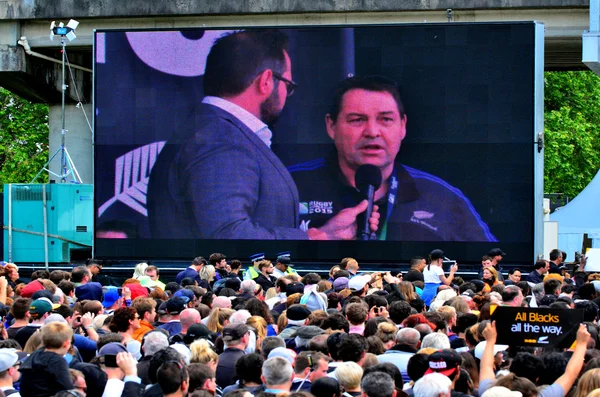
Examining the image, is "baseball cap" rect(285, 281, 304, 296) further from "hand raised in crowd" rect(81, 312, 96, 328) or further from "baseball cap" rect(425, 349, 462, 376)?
"baseball cap" rect(425, 349, 462, 376)

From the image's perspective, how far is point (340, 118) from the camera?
64.4 ft

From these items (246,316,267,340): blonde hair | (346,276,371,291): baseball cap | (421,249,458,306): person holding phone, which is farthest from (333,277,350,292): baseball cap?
(246,316,267,340): blonde hair

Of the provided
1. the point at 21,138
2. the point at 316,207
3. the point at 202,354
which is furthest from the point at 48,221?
the point at 21,138

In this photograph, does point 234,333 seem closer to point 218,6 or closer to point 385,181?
point 385,181

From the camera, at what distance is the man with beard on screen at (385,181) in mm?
19297

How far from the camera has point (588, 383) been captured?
20.5 ft

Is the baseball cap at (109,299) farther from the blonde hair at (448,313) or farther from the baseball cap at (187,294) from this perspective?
the blonde hair at (448,313)

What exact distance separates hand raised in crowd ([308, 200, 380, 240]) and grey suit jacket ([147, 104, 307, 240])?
15.8 inches

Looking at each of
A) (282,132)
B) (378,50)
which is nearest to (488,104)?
(378,50)

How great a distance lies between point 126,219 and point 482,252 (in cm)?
647

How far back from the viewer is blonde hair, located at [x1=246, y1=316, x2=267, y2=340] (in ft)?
30.3

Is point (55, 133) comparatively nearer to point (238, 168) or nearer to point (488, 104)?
point (238, 168)

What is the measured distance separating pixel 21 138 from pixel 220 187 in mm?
20086

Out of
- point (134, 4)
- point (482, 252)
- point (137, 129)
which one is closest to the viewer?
point (482, 252)
